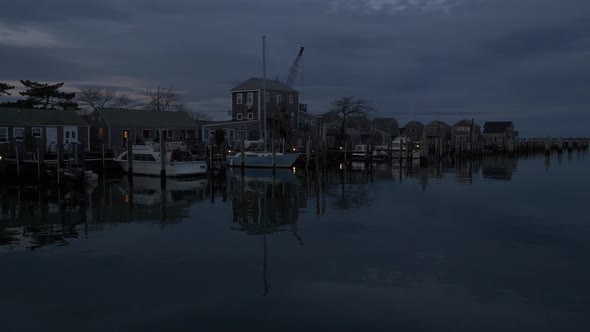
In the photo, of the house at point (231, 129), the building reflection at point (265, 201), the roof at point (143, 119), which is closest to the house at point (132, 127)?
the roof at point (143, 119)

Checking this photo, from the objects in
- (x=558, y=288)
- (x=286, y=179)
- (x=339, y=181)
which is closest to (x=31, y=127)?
(x=286, y=179)

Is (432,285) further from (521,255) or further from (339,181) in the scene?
(339,181)

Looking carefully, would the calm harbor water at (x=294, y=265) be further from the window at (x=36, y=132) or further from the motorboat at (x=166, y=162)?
the window at (x=36, y=132)

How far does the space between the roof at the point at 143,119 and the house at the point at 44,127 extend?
3.61m

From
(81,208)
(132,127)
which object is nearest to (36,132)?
(132,127)

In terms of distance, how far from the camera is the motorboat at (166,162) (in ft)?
143

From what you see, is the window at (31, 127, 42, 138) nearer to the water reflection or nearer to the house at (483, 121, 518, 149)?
the water reflection

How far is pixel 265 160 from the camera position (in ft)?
170

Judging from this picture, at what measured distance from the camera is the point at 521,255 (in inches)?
617

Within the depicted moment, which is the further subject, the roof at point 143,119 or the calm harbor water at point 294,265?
the roof at point 143,119

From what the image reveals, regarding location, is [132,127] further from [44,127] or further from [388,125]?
[388,125]

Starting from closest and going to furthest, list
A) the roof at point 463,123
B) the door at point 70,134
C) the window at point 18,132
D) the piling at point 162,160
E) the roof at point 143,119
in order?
1. the piling at point 162,160
2. the window at point 18,132
3. the door at point 70,134
4. the roof at point 143,119
5. the roof at point 463,123

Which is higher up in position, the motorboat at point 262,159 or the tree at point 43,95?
the tree at point 43,95

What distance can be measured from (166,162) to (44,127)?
22115 millimetres
